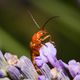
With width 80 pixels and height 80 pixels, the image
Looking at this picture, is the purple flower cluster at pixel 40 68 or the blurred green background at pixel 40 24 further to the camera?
the blurred green background at pixel 40 24

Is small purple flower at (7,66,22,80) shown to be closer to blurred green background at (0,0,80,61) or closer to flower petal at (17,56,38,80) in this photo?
flower petal at (17,56,38,80)

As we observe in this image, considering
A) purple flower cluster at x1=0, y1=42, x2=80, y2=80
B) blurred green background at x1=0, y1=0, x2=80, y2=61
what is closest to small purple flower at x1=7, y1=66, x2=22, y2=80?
purple flower cluster at x1=0, y1=42, x2=80, y2=80

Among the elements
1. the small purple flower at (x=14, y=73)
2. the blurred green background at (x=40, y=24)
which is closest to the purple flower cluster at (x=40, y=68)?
the small purple flower at (x=14, y=73)

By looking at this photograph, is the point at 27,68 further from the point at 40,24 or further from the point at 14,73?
the point at 40,24

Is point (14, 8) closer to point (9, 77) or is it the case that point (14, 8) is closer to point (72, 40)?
point (72, 40)

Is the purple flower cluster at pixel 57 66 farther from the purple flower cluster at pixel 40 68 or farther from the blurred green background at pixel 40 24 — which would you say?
the blurred green background at pixel 40 24

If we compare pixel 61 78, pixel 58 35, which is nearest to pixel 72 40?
pixel 58 35
